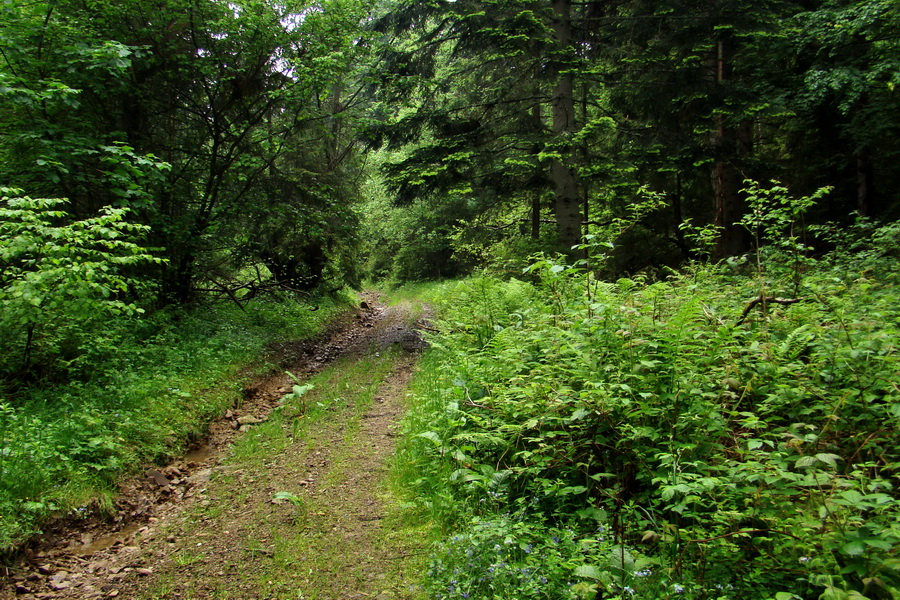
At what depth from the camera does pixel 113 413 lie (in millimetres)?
5930

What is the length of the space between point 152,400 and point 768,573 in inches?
287

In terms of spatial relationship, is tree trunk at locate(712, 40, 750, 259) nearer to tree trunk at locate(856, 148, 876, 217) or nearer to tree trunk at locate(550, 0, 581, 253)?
tree trunk at locate(856, 148, 876, 217)

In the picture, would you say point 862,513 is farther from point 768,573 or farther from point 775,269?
point 775,269

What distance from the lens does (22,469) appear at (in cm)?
446

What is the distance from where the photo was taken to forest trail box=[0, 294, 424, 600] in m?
3.67

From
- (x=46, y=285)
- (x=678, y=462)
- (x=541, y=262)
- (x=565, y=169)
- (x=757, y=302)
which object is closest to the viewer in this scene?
(x=678, y=462)

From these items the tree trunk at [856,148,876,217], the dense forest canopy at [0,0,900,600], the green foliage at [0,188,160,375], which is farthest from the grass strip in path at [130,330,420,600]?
the tree trunk at [856,148,876,217]

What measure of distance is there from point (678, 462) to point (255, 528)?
3.91 meters

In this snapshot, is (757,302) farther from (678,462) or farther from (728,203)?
(728,203)

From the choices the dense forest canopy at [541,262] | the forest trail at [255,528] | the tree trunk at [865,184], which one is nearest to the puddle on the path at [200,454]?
the forest trail at [255,528]

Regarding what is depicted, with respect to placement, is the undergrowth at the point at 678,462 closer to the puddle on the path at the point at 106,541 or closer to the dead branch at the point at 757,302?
the dead branch at the point at 757,302

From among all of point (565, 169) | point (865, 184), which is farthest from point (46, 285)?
point (865, 184)

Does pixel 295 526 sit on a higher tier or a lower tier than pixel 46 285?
lower

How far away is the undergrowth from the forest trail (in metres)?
0.57
